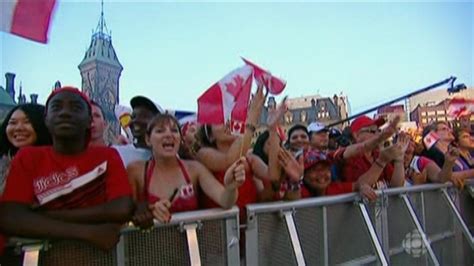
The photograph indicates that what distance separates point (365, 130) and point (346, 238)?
1533 millimetres

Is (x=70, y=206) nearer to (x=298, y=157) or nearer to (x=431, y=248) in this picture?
(x=298, y=157)

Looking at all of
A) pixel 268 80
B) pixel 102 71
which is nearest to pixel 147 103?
pixel 268 80

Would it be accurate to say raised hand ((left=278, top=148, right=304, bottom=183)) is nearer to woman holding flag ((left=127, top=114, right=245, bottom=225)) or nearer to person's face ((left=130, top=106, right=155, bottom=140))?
woman holding flag ((left=127, top=114, right=245, bottom=225))

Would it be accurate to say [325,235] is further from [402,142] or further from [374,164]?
[402,142]

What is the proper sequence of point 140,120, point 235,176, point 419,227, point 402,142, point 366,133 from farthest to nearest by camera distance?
point 366,133
point 402,142
point 419,227
point 140,120
point 235,176

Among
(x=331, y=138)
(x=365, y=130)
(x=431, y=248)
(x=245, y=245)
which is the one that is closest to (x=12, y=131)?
(x=245, y=245)

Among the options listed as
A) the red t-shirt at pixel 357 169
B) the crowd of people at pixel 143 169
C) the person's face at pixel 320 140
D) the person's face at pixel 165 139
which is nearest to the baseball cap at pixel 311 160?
the crowd of people at pixel 143 169

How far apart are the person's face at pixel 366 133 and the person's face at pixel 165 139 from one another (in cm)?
226

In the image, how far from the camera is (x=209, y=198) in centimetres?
261

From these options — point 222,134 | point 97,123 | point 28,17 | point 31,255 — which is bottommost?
point 31,255

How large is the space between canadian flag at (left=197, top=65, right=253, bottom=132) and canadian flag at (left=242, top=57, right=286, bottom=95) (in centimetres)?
11

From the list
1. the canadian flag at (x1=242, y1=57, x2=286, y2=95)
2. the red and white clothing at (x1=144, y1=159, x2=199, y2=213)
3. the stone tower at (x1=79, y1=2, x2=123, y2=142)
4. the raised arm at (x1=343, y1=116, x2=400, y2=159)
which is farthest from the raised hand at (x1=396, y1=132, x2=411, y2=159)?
the stone tower at (x1=79, y1=2, x2=123, y2=142)

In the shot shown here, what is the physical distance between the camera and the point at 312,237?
2875mm

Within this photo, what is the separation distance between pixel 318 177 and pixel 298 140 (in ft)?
2.21
